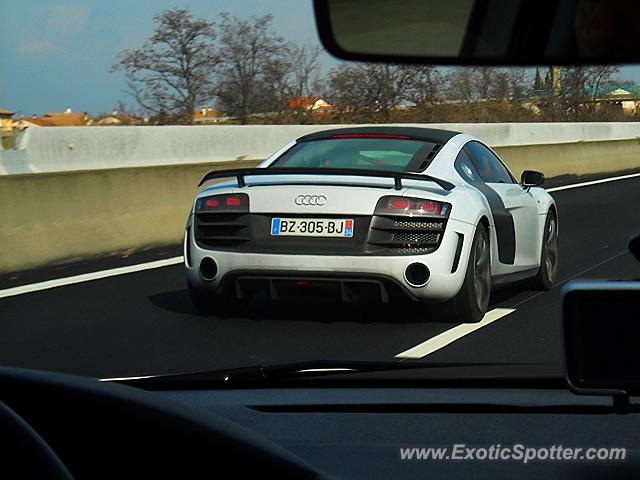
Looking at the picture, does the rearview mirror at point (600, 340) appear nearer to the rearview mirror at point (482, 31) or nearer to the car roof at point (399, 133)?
the rearview mirror at point (482, 31)

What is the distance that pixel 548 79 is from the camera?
8.51 ft

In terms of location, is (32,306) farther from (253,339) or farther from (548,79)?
(548,79)

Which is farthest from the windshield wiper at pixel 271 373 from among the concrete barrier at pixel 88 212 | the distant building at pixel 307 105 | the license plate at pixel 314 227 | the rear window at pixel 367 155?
the distant building at pixel 307 105

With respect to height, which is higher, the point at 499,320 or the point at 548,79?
the point at 548,79

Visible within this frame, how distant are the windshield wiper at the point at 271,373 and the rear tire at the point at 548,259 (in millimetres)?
5697

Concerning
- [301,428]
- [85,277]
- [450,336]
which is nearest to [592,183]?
[85,277]

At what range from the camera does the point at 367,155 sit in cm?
908

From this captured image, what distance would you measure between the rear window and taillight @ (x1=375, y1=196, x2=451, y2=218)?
0.70 metres

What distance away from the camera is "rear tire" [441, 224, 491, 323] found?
8375 millimetres

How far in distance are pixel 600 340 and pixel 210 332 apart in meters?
5.97

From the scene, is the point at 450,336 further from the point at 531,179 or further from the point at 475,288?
the point at 531,179

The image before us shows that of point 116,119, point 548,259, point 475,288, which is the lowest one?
point 116,119

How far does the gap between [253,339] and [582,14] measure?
6002 mm

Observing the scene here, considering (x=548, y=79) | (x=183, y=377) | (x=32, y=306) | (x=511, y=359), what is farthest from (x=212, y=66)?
(x=548, y=79)
